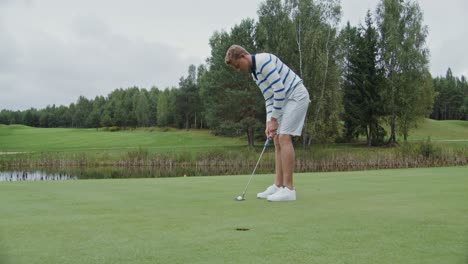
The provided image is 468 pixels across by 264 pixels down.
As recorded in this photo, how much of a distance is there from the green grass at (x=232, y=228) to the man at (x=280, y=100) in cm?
43

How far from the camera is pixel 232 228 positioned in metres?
3.28

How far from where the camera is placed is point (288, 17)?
1348 inches

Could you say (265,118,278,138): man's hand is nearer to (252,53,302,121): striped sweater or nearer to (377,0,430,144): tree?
(252,53,302,121): striped sweater

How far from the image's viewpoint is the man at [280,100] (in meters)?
5.27

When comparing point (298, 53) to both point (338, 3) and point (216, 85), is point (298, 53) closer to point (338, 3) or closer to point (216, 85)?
point (338, 3)

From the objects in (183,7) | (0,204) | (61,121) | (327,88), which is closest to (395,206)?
(0,204)

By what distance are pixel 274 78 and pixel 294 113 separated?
513 mm

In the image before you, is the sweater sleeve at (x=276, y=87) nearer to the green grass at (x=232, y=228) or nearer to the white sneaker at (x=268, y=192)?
the white sneaker at (x=268, y=192)

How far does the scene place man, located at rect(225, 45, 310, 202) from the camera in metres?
5.27

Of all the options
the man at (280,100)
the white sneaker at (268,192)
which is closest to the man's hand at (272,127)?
the man at (280,100)

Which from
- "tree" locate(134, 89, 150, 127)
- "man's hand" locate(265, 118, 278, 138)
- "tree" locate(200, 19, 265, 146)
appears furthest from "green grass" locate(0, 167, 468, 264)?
"tree" locate(134, 89, 150, 127)

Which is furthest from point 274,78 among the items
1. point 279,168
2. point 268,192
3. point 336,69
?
point 336,69

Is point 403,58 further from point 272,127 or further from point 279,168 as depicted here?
point 272,127

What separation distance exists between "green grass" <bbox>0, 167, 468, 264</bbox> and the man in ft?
1.41
